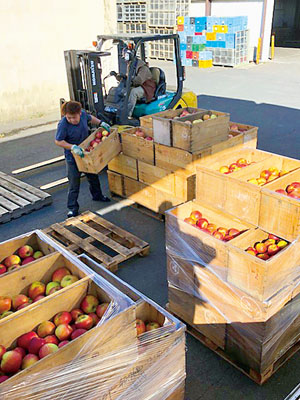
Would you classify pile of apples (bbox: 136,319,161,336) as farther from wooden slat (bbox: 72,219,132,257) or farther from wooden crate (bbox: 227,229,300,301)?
wooden slat (bbox: 72,219,132,257)

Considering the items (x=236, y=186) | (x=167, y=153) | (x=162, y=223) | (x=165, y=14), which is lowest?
(x=162, y=223)

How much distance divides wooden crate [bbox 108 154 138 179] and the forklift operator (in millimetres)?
1864

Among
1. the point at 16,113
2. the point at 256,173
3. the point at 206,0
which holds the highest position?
the point at 206,0

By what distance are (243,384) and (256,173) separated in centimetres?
201

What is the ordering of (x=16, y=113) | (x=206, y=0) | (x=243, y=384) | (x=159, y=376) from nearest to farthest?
(x=159, y=376) < (x=243, y=384) < (x=16, y=113) < (x=206, y=0)

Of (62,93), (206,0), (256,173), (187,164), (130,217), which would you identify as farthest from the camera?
(206,0)

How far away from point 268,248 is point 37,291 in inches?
74.6

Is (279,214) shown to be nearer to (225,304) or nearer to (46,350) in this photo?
(225,304)

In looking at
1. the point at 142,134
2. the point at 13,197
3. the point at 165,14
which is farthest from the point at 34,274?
the point at 165,14

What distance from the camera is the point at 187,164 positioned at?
5480 mm

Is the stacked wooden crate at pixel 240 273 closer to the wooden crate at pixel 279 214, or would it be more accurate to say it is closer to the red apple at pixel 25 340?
the wooden crate at pixel 279 214

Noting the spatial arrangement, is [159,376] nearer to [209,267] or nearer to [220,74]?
[209,267]

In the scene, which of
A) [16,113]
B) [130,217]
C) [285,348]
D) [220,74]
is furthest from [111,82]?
[285,348]

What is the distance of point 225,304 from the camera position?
3.34 meters
